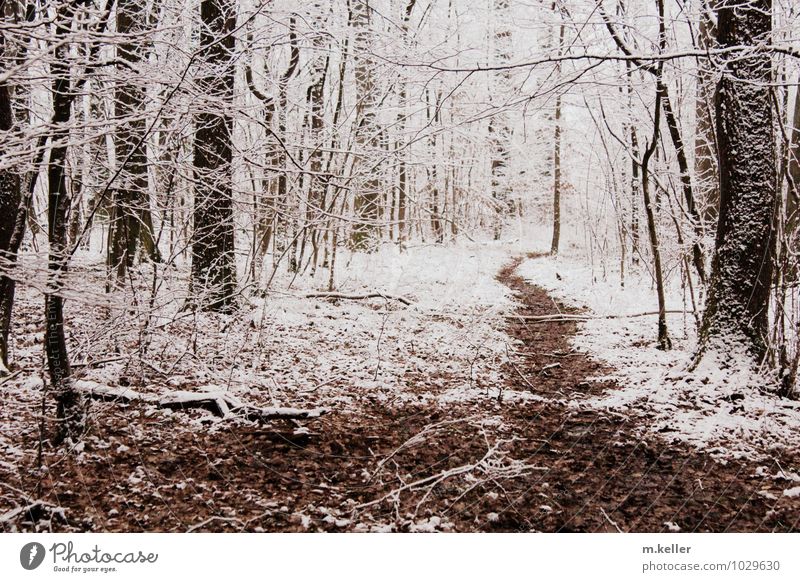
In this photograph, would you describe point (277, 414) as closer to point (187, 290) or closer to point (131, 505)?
point (131, 505)

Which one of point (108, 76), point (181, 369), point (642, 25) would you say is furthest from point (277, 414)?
point (642, 25)

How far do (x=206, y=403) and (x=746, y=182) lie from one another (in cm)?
510

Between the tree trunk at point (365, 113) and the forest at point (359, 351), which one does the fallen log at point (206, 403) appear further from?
the tree trunk at point (365, 113)

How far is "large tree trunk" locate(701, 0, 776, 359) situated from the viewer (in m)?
4.10

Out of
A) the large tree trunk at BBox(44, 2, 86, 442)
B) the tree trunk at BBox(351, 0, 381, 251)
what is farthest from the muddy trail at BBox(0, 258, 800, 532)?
the tree trunk at BBox(351, 0, 381, 251)

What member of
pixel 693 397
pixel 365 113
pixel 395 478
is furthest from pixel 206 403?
pixel 365 113

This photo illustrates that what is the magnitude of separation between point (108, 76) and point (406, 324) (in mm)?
5375

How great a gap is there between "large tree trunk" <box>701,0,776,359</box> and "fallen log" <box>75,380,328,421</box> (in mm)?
3809

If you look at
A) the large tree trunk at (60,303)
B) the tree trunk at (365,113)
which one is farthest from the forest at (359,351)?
the tree trunk at (365,113)

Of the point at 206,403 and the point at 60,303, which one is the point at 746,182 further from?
the point at 60,303

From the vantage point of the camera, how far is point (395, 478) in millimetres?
3133

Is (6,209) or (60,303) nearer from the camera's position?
(60,303)

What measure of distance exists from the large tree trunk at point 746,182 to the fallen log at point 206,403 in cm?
381

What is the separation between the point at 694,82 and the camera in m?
5.61
